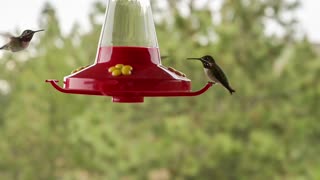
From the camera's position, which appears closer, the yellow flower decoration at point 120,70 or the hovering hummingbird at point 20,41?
the yellow flower decoration at point 120,70

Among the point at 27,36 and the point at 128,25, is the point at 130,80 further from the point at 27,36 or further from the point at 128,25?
the point at 27,36

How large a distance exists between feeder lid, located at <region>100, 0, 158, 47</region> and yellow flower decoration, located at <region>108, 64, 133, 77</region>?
0.63 feet

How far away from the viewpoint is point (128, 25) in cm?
173

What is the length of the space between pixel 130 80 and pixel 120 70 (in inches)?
2.2

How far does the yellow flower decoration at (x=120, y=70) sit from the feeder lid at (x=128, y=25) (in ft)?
0.63

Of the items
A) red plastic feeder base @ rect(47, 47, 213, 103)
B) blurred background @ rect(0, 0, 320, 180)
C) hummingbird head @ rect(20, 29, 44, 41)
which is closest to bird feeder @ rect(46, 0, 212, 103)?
red plastic feeder base @ rect(47, 47, 213, 103)

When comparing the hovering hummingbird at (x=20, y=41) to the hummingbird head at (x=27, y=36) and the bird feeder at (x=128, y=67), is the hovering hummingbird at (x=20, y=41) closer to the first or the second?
the hummingbird head at (x=27, y=36)

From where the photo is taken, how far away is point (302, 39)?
460 centimetres

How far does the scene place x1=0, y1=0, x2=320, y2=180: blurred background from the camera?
4562 millimetres

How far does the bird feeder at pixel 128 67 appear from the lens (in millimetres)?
1438

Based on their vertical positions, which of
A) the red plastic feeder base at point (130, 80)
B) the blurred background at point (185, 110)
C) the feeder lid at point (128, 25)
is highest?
the feeder lid at point (128, 25)

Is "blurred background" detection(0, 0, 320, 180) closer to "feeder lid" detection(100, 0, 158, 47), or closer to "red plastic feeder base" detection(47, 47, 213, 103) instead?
"feeder lid" detection(100, 0, 158, 47)

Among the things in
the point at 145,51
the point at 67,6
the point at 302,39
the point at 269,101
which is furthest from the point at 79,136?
the point at 145,51

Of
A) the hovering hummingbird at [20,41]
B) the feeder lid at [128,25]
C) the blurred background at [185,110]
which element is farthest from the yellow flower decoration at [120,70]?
the blurred background at [185,110]
